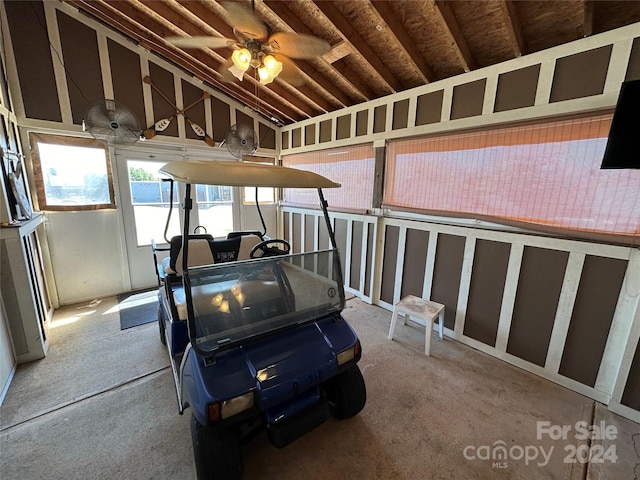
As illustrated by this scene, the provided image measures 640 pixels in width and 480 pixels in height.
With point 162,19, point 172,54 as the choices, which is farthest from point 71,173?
point 162,19

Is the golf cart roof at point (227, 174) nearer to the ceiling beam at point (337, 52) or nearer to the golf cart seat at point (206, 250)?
the golf cart seat at point (206, 250)

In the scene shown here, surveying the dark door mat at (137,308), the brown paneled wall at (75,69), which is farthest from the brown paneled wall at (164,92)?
the dark door mat at (137,308)

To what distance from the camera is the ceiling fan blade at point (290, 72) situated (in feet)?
7.78

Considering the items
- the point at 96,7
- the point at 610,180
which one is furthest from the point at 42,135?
the point at 610,180

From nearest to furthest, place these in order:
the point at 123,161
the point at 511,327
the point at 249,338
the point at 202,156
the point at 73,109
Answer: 1. the point at 249,338
2. the point at 511,327
3. the point at 73,109
4. the point at 123,161
5. the point at 202,156

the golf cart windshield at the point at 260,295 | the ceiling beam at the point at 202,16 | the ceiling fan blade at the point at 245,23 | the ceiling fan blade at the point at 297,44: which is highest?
the ceiling beam at the point at 202,16

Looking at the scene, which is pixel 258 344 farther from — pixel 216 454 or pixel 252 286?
pixel 216 454

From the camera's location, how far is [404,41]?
243cm

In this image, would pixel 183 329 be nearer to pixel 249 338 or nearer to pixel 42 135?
pixel 249 338

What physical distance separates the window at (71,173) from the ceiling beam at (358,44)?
331cm

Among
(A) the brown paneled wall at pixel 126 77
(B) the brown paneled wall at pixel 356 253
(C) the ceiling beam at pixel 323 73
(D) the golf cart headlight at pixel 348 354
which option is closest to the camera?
(D) the golf cart headlight at pixel 348 354

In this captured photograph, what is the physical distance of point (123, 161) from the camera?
145 inches

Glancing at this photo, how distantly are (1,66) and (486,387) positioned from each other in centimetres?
557

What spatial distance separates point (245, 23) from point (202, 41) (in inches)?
20.0
